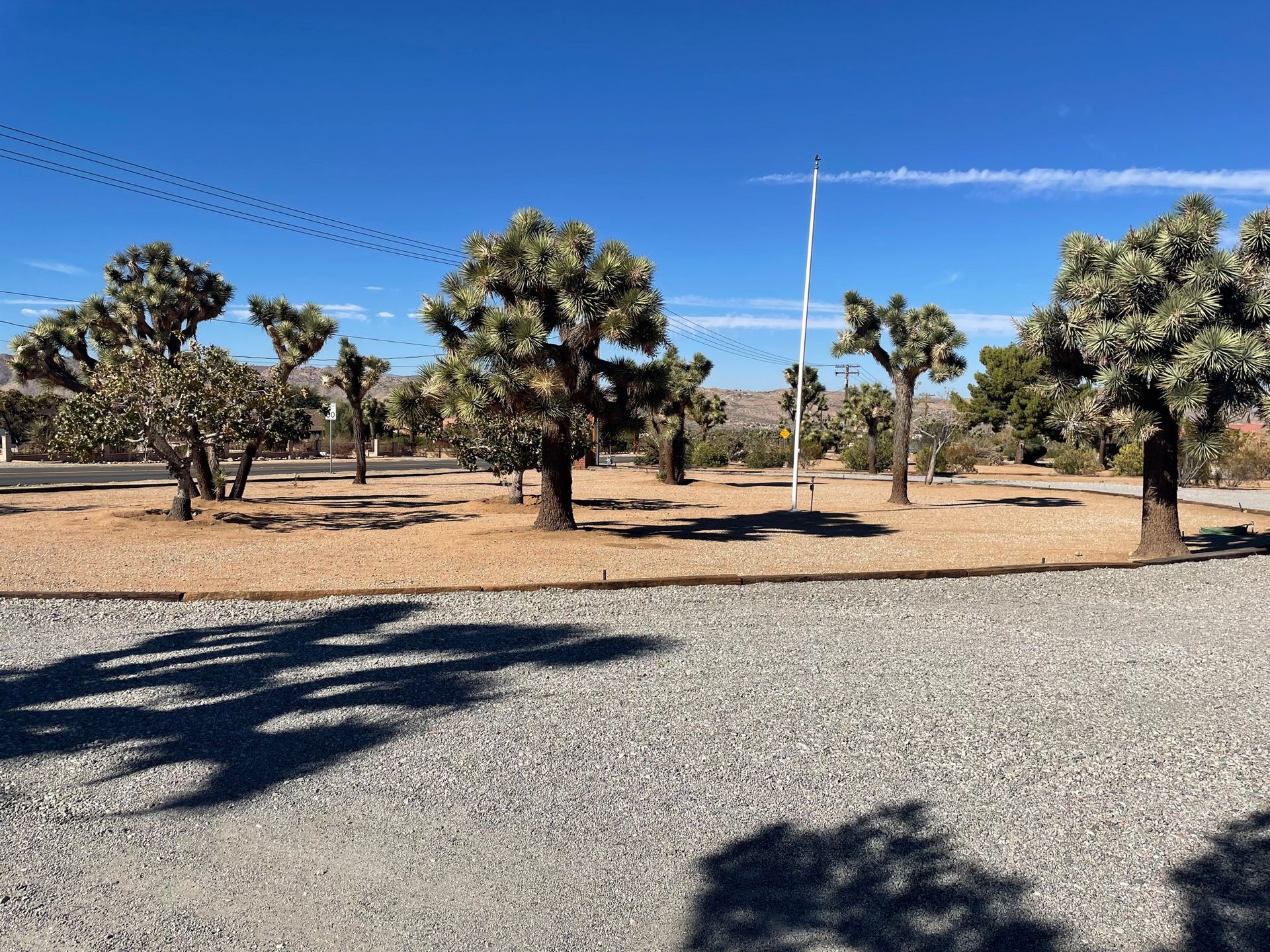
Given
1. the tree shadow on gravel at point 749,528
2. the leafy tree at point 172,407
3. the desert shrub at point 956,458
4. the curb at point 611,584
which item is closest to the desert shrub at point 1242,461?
the desert shrub at point 956,458

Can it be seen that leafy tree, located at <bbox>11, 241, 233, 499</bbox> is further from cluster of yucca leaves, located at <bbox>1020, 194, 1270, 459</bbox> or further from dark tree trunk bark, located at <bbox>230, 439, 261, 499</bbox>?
cluster of yucca leaves, located at <bbox>1020, 194, 1270, 459</bbox>

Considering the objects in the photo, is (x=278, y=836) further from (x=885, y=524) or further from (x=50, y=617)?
(x=885, y=524)

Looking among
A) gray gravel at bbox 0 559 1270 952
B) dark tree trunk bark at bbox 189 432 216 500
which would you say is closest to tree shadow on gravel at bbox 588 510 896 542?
gray gravel at bbox 0 559 1270 952

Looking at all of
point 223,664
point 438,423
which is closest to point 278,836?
point 223,664

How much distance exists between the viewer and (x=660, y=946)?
347cm

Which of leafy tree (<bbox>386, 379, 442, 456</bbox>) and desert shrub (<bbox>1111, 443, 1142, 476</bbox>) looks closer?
leafy tree (<bbox>386, 379, 442, 456</bbox>)

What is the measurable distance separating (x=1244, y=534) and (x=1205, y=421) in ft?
19.3

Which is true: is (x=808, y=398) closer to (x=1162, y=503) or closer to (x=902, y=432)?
(x=902, y=432)

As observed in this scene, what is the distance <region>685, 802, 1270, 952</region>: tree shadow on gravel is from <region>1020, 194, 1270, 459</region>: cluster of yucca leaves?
395 inches

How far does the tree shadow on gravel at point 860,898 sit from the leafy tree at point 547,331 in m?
12.1

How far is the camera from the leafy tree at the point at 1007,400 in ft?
199

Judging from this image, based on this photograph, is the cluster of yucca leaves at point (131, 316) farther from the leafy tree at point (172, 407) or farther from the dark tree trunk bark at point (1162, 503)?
the dark tree trunk bark at point (1162, 503)

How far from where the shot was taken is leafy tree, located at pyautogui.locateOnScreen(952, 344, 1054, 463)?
60.7 metres

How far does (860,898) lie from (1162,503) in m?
12.9
